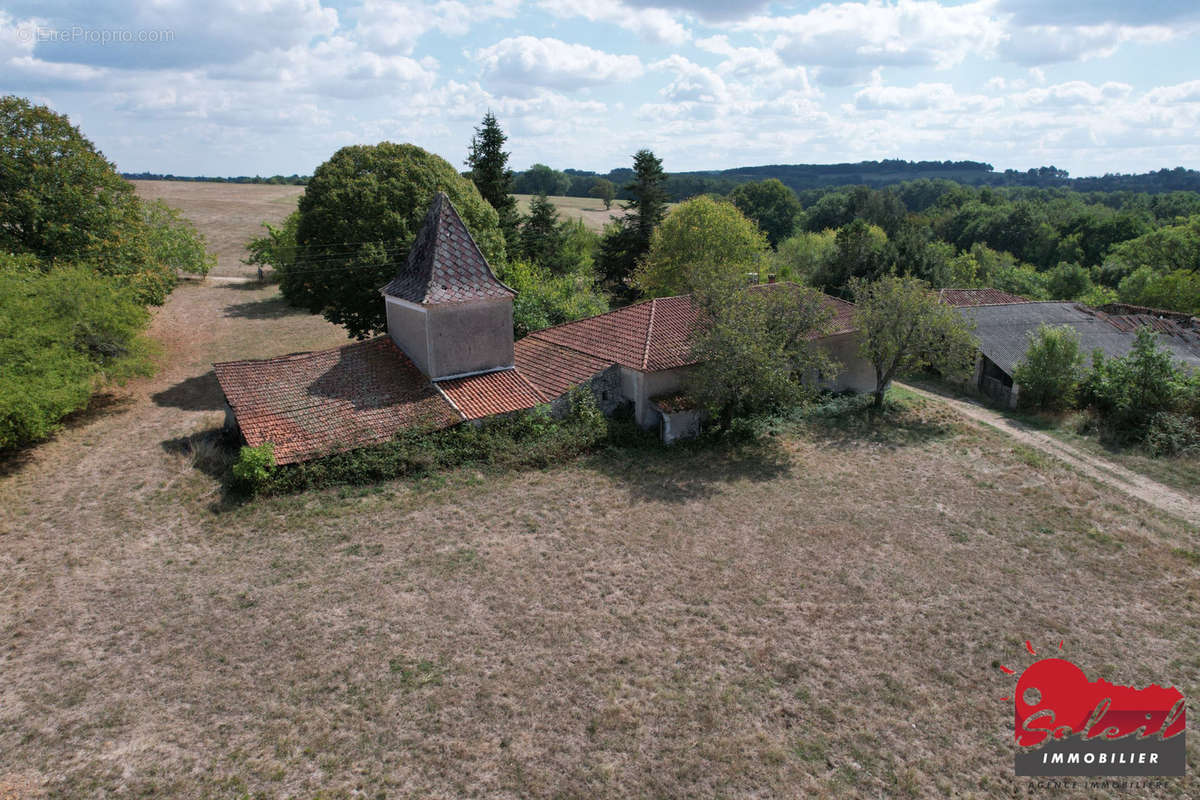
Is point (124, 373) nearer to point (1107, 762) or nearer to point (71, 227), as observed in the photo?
point (71, 227)

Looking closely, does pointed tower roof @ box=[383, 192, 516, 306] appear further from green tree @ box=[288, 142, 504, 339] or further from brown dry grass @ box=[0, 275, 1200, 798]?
brown dry grass @ box=[0, 275, 1200, 798]

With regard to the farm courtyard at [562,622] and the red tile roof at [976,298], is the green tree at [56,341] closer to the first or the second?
the farm courtyard at [562,622]

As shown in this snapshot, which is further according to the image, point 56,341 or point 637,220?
point 637,220

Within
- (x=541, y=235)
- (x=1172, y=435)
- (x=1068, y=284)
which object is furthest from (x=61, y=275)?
(x=1068, y=284)

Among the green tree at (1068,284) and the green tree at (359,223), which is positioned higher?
the green tree at (359,223)

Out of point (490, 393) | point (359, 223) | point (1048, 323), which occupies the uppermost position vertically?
point (359, 223)

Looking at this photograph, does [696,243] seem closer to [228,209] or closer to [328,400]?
[328,400]

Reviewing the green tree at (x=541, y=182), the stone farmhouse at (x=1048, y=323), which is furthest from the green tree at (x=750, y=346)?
the green tree at (x=541, y=182)
